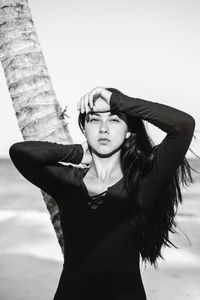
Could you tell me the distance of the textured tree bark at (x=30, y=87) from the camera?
2.85m

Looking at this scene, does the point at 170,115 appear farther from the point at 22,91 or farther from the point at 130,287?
the point at 22,91

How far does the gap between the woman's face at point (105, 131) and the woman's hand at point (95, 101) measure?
0.04 meters

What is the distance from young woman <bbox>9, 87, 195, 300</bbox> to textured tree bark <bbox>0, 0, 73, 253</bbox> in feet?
1.80

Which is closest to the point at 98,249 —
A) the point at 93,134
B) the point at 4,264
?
the point at 93,134

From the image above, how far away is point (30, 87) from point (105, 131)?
37.9 inches

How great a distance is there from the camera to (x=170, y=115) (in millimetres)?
1925

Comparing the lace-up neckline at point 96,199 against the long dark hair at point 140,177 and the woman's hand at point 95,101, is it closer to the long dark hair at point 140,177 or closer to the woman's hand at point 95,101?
the long dark hair at point 140,177

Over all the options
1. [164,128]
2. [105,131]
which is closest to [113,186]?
[105,131]

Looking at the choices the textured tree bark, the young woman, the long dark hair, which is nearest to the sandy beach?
the long dark hair

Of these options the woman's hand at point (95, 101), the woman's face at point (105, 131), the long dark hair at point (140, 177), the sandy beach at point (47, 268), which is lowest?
the sandy beach at point (47, 268)

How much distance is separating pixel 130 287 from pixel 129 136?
808mm

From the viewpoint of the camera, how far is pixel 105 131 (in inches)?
83.7

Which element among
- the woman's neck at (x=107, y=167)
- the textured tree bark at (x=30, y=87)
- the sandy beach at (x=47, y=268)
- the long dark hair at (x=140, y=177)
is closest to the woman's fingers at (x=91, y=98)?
the long dark hair at (x=140, y=177)

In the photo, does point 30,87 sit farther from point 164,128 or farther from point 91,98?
point 164,128
